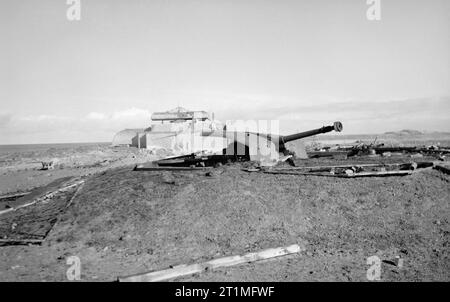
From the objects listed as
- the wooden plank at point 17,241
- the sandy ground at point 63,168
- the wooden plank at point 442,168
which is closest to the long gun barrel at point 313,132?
the wooden plank at point 442,168

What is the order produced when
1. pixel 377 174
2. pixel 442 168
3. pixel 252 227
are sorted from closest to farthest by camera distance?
pixel 252 227, pixel 377 174, pixel 442 168

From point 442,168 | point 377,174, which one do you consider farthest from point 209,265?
point 442,168

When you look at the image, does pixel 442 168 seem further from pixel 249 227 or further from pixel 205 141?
pixel 205 141

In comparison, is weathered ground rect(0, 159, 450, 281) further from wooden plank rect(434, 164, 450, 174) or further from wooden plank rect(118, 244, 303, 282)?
wooden plank rect(434, 164, 450, 174)

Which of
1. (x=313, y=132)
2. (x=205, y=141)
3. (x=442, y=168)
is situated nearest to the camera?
(x=442, y=168)

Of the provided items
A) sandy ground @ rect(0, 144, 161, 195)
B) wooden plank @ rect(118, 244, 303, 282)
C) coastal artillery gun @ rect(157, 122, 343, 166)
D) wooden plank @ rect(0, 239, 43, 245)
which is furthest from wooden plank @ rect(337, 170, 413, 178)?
sandy ground @ rect(0, 144, 161, 195)

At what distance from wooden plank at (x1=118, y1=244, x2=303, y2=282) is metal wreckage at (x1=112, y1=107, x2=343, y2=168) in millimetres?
5886

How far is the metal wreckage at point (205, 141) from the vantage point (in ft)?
46.1

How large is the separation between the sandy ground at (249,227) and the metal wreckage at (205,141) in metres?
2.21

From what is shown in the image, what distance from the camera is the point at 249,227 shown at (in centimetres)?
880

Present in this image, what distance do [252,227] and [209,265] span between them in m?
2.22

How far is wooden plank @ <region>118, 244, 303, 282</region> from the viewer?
20.7 feet

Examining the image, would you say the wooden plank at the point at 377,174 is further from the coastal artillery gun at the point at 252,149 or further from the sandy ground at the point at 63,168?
the sandy ground at the point at 63,168

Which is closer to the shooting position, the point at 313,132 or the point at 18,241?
the point at 18,241
